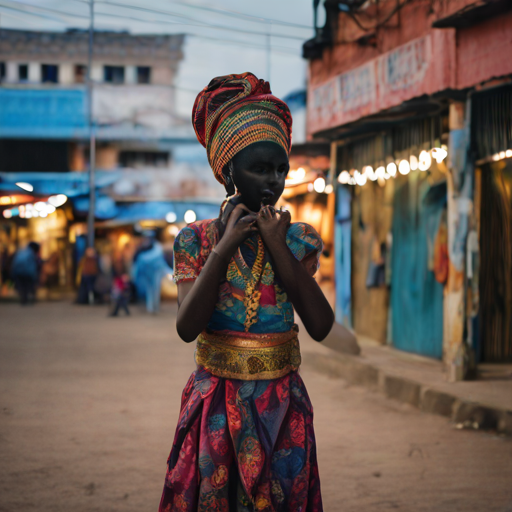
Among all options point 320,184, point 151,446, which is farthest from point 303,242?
point 320,184

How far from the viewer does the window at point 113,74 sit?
28491mm

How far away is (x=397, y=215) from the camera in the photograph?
1057 cm

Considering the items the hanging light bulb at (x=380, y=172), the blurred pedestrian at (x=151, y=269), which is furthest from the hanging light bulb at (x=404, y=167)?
the blurred pedestrian at (x=151, y=269)

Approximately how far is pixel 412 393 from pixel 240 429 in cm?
545

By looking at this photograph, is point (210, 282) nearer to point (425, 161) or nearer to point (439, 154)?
point (439, 154)

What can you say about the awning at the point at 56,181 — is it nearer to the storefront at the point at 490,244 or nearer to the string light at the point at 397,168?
the string light at the point at 397,168

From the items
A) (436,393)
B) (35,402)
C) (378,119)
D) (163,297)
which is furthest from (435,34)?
(163,297)

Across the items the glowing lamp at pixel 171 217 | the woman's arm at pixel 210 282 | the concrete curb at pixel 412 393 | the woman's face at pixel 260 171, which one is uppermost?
the glowing lamp at pixel 171 217

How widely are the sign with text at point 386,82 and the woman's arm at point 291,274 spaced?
6105mm

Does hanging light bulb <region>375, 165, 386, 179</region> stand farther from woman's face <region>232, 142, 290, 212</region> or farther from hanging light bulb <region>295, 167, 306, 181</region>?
woman's face <region>232, 142, 290, 212</region>

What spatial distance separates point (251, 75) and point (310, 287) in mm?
753

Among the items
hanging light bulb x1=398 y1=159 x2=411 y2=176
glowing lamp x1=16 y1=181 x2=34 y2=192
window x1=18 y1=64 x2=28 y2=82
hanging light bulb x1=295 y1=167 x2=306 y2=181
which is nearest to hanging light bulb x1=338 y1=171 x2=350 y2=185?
hanging light bulb x1=398 y1=159 x2=411 y2=176

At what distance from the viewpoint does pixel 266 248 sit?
2424mm

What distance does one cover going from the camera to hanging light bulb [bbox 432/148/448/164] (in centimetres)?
871
